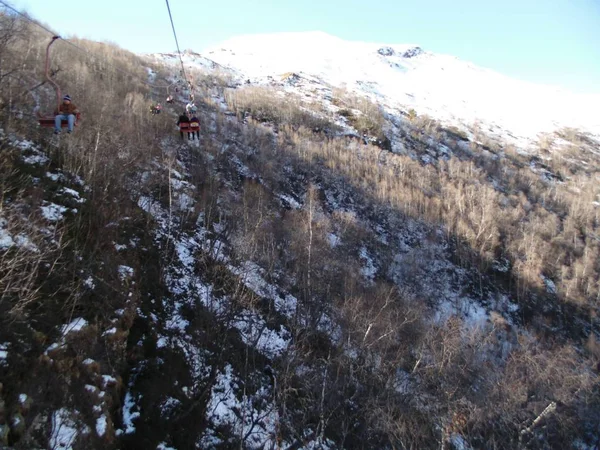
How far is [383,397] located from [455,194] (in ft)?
135

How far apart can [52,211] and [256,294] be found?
11.7 m

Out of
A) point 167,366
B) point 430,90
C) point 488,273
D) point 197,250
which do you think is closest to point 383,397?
point 167,366

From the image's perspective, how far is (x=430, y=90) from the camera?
12794 centimetres

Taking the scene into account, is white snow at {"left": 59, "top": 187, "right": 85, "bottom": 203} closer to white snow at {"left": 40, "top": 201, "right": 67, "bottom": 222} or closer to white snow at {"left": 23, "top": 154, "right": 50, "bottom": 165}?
white snow at {"left": 40, "top": 201, "right": 67, "bottom": 222}

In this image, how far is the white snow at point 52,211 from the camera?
44.9ft

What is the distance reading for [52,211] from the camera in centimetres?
1423

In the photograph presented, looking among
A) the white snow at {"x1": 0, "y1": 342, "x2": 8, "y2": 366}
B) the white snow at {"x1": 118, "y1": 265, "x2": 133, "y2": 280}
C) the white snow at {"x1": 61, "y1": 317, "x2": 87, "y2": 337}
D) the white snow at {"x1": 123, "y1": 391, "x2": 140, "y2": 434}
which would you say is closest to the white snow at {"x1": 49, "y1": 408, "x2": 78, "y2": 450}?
the white snow at {"x1": 0, "y1": 342, "x2": 8, "y2": 366}

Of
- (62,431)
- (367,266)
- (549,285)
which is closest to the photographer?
(62,431)

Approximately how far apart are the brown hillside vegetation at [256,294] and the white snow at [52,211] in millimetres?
80

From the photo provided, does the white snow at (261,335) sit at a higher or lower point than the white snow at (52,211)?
lower

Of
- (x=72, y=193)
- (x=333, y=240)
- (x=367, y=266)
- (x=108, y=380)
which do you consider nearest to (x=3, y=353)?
(x=108, y=380)

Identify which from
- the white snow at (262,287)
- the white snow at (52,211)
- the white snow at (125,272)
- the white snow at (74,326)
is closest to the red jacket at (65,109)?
the white snow at (52,211)

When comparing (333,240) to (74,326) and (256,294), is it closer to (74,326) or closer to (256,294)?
(256,294)

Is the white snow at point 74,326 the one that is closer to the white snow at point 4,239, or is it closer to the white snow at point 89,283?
the white snow at point 89,283
